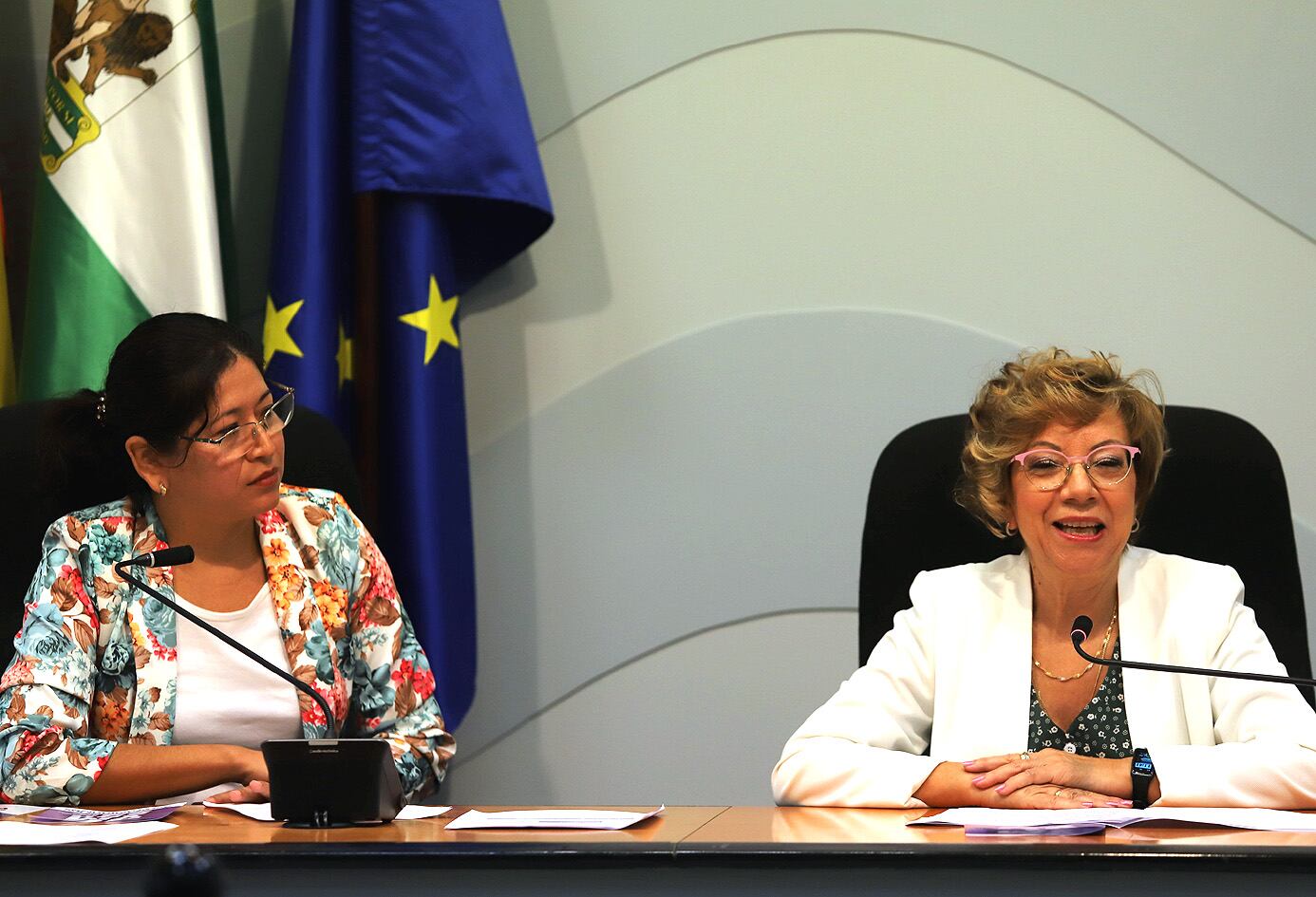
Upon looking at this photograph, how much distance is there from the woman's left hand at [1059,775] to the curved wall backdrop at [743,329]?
1.17 m

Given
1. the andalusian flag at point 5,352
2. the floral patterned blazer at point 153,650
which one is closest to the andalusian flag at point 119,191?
the andalusian flag at point 5,352

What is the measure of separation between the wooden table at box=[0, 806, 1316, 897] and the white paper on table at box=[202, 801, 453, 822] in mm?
229

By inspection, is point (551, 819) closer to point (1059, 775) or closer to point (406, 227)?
point (1059, 775)

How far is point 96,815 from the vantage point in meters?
1.74

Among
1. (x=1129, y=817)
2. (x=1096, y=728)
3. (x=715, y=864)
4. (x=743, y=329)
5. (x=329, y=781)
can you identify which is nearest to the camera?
(x=715, y=864)

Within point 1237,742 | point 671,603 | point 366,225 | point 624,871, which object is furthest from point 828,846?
point 366,225

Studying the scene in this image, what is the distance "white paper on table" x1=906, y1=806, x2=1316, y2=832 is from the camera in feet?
4.97

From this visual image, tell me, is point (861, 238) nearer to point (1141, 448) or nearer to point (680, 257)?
point (680, 257)

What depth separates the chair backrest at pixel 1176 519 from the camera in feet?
6.97

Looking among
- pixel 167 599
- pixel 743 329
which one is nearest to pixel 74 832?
pixel 167 599

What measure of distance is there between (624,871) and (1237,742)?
932mm

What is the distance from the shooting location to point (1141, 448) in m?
2.07

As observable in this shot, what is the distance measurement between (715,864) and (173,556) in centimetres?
93

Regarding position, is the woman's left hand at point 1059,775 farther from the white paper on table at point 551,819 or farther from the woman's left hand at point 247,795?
the woman's left hand at point 247,795
